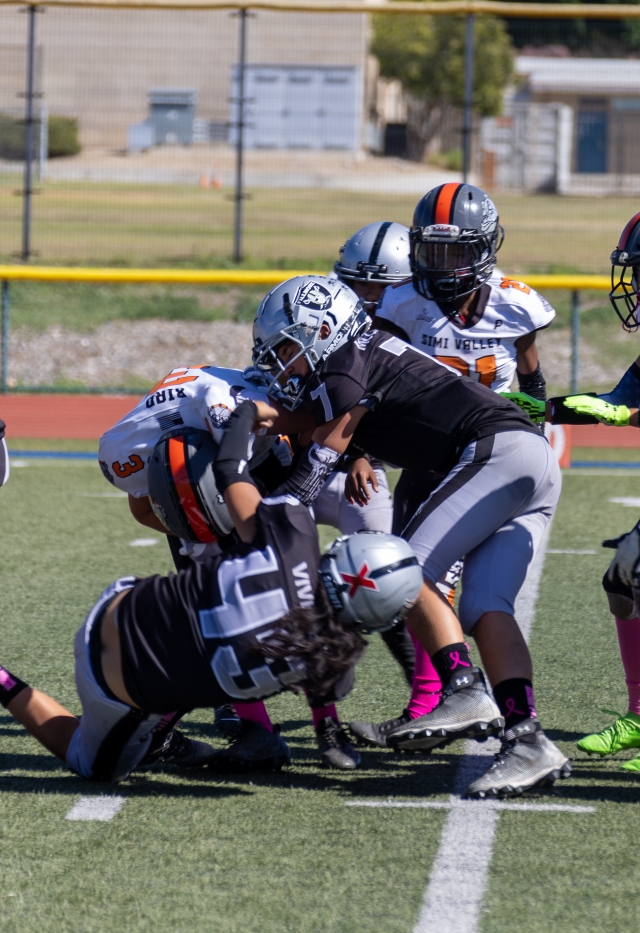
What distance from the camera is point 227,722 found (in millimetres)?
3701

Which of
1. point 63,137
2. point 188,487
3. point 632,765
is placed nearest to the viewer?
point 188,487

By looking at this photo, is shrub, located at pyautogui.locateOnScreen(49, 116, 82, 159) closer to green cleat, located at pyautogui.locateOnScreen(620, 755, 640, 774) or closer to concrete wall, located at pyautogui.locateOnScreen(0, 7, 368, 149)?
concrete wall, located at pyautogui.locateOnScreen(0, 7, 368, 149)

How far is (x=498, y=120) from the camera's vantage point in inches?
747

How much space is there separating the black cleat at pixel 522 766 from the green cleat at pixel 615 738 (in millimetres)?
280

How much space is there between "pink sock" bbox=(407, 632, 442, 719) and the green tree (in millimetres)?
8828

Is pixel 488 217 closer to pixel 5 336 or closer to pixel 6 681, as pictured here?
pixel 6 681

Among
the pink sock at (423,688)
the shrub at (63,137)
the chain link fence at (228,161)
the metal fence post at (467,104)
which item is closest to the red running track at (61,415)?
the chain link fence at (228,161)

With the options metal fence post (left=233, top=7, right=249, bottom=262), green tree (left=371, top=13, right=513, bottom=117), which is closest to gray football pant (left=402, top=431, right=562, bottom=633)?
metal fence post (left=233, top=7, right=249, bottom=262)

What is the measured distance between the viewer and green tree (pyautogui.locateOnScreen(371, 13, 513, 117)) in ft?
43.9

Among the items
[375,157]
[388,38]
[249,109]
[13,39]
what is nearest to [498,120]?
[388,38]

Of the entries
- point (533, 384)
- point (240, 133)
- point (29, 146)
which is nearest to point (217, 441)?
point (533, 384)

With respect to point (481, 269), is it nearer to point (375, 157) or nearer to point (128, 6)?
point (128, 6)

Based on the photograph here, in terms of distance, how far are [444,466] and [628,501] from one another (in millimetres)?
4133

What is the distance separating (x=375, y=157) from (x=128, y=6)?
4.12 m
